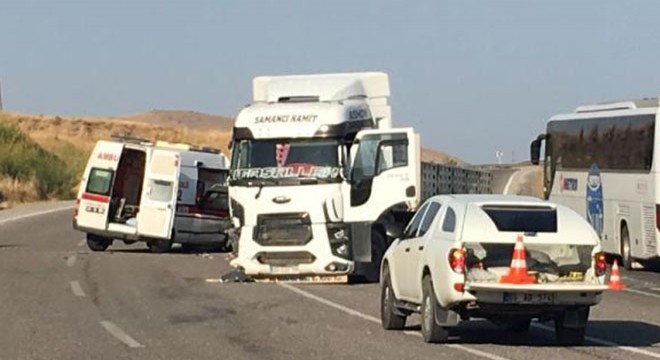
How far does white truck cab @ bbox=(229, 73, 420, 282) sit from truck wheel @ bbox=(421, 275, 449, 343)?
8336 mm

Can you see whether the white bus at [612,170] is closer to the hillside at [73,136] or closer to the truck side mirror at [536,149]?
the truck side mirror at [536,149]

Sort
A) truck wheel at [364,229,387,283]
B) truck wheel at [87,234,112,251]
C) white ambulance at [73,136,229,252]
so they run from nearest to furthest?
truck wheel at [364,229,387,283] → white ambulance at [73,136,229,252] → truck wheel at [87,234,112,251]

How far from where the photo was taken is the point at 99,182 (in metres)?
32.7

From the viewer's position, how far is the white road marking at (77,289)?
69.4ft

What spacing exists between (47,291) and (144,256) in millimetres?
9674

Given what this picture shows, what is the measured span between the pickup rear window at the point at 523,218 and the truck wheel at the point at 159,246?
1760 cm

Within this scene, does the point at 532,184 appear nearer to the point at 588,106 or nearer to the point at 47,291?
the point at 588,106

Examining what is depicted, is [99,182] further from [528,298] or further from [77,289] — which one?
[528,298]

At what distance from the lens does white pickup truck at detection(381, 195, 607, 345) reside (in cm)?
1445

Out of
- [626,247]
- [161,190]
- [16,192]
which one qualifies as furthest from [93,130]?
[626,247]

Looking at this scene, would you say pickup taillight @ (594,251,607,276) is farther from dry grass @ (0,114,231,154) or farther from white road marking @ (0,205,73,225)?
dry grass @ (0,114,231,154)

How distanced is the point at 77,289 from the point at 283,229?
378 centimetres

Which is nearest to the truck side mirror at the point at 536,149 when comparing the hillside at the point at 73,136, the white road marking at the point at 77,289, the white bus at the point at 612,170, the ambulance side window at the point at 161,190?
the white bus at the point at 612,170

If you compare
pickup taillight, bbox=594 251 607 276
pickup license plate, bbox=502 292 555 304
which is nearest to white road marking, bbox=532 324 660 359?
pickup taillight, bbox=594 251 607 276
